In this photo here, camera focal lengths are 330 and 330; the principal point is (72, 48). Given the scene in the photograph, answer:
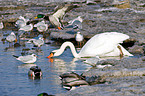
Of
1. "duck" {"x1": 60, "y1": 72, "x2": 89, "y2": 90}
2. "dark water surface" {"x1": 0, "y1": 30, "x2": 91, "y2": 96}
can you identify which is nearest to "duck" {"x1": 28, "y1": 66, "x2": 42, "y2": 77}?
"dark water surface" {"x1": 0, "y1": 30, "x2": 91, "y2": 96}

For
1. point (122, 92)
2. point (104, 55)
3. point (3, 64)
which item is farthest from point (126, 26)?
point (122, 92)

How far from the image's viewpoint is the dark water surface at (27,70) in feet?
27.5

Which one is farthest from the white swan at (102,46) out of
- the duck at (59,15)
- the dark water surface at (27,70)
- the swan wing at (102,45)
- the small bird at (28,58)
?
the duck at (59,15)

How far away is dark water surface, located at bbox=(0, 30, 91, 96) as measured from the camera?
8377mm

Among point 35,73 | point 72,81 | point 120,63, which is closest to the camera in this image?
point 72,81

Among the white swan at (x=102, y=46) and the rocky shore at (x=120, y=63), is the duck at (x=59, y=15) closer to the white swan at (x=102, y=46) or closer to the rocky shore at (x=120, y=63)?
the rocky shore at (x=120, y=63)

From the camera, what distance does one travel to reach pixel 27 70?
426 inches

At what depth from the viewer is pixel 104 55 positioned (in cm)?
1303

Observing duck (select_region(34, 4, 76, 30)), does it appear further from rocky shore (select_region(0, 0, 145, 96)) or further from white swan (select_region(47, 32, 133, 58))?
white swan (select_region(47, 32, 133, 58))

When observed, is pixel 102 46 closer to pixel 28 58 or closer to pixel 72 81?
pixel 28 58

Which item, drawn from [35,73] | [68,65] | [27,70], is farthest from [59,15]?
[35,73]

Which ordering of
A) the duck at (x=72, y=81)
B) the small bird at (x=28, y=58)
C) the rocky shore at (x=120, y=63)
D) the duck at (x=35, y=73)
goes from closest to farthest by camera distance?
the rocky shore at (x=120, y=63) < the duck at (x=72, y=81) < the duck at (x=35, y=73) < the small bird at (x=28, y=58)

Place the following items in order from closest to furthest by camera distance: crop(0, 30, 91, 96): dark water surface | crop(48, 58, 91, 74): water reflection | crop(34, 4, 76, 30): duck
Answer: crop(0, 30, 91, 96): dark water surface → crop(48, 58, 91, 74): water reflection → crop(34, 4, 76, 30): duck

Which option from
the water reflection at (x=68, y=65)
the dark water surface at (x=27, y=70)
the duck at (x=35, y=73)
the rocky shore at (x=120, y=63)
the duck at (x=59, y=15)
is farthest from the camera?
the duck at (x=59, y=15)
